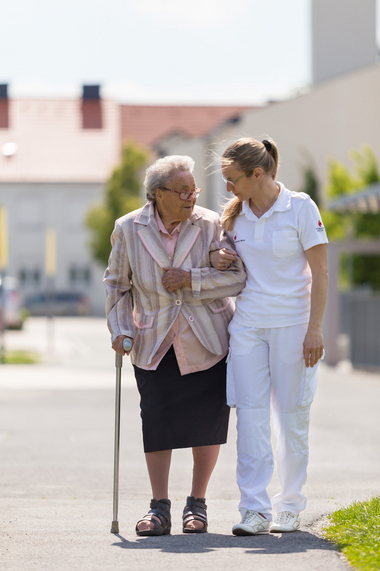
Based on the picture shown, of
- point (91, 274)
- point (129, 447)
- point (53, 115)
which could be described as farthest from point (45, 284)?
point (129, 447)

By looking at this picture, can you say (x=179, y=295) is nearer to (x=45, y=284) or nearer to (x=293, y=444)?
(x=293, y=444)

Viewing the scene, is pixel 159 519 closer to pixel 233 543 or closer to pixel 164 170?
pixel 233 543

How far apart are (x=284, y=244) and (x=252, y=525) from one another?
134 centimetres

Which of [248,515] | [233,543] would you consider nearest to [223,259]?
[248,515]

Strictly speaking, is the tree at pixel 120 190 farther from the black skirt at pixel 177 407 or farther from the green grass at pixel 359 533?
the green grass at pixel 359 533

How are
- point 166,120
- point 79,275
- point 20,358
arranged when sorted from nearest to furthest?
point 20,358
point 79,275
point 166,120

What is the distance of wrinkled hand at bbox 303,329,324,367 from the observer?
4637mm

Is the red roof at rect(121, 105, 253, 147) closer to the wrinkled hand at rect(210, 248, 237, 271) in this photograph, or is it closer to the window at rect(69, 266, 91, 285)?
the window at rect(69, 266, 91, 285)

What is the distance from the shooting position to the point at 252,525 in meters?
4.58

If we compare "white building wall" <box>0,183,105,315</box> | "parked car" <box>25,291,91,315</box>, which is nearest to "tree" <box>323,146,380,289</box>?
"parked car" <box>25,291,91,315</box>

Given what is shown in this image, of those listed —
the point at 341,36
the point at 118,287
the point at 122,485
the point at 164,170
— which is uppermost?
the point at 341,36

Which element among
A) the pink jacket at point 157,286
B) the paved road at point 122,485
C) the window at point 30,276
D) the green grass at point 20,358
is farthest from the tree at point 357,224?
the window at point 30,276

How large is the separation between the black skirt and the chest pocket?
70 centimetres

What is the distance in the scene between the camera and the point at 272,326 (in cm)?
471
